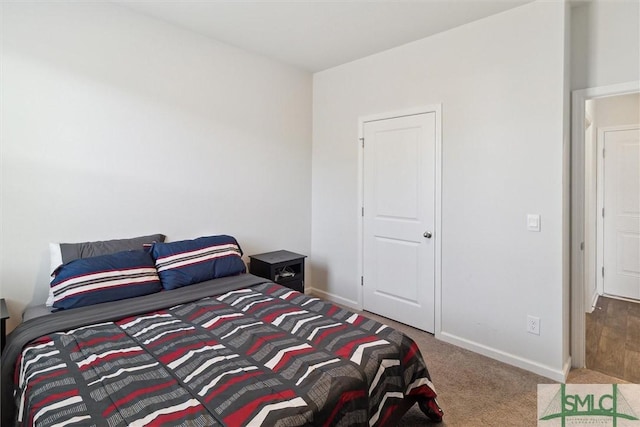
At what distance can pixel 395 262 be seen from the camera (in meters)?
3.39

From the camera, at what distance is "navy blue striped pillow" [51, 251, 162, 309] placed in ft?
6.81

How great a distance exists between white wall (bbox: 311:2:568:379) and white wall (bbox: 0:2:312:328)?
138 centimetres

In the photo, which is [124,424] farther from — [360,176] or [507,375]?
[360,176]

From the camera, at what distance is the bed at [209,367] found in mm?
1211

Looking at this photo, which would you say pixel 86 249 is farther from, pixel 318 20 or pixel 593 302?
pixel 593 302

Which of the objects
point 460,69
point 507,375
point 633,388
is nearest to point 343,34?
point 460,69

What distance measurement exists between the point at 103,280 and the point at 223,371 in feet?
4.01

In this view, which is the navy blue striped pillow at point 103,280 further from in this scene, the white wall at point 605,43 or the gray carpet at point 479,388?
the white wall at point 605,43

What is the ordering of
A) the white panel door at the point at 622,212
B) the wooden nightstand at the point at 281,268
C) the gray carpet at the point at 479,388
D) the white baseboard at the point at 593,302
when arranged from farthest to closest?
the white panel door at the point at 622,212 < the white baseboard at the point at 593,302 < the wooden nightstand at the point at 281,268 < the gray carpet at the point at 479,388

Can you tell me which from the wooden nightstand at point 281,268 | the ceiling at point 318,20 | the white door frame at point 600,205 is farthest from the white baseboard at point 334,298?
the white door frame at point 600,205

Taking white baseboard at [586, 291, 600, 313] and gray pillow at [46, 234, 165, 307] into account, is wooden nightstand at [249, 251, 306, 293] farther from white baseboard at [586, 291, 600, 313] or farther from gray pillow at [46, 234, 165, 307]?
white baseboard at [586, 291, 600, 313]

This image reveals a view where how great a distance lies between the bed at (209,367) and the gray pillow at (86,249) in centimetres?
41

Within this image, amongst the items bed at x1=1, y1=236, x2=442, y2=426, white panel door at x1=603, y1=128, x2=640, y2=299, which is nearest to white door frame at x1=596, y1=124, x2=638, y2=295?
white panel door at x1=603, y1=128, x2=640, y2=299

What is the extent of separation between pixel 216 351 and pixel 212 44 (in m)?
2.67
